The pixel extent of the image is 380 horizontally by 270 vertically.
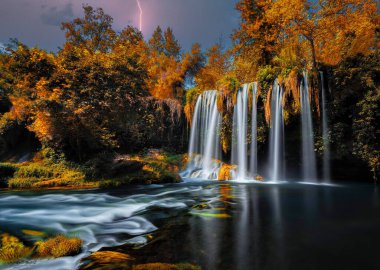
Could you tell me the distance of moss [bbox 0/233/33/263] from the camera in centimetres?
313

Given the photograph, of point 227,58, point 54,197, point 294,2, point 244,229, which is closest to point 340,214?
point 244,229

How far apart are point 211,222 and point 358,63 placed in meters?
10.4

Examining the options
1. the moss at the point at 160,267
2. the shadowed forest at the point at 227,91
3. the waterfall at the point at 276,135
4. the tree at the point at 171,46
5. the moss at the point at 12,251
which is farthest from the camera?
the tree at the point at 171,46

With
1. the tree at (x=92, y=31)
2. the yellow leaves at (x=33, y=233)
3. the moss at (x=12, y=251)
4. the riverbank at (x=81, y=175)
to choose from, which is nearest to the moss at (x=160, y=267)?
the moss at (x=12, y=251)

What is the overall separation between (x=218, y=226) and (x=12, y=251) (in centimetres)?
356

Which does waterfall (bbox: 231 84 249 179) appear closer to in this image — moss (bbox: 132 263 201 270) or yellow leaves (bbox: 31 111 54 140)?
yellow leaves (bbox: 31 111 54 140)

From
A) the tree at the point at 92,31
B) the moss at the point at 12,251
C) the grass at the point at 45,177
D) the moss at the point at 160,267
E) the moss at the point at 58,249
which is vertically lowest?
the moss at the point at 12,251

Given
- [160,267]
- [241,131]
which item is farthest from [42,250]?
[241,131]

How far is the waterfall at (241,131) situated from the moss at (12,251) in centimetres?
1157

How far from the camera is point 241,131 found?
46.9 feet

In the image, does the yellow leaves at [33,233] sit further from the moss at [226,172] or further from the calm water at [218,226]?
the moss at [226,172]

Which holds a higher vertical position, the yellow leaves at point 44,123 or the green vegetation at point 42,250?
the yellow leaves at point 44,123

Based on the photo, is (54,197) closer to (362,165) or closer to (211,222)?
(211,222)

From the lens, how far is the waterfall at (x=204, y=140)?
15.3 meters
